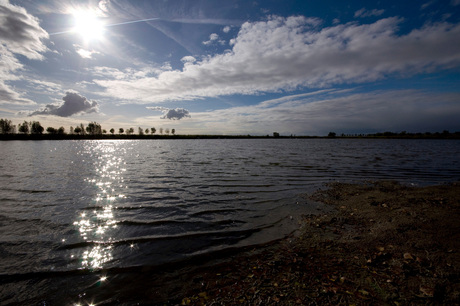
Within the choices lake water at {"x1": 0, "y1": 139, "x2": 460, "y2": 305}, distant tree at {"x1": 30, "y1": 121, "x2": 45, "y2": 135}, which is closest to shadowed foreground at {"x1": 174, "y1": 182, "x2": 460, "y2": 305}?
lake water at {"x1": 0, "y1": 139, "x2": 460, "y2": 305}

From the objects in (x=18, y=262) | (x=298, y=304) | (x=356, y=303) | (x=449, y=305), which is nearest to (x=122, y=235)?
(x=18, y=262)

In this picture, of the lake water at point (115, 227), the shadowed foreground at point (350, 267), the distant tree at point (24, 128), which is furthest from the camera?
the distant tree at point (24, 128)

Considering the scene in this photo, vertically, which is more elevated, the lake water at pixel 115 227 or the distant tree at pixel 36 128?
the distant tree at pixel 36 128

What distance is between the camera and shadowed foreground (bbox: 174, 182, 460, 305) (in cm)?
446

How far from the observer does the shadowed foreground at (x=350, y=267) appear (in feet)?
14.6

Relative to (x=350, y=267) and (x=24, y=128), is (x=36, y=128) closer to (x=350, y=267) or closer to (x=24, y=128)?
(x=24, y=128)

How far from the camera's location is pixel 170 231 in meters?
8.45

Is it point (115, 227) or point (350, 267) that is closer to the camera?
point (350, 267)

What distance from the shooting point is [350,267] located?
5.55m

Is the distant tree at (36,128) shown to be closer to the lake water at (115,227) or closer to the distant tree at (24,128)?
the distant tree at (24,128)

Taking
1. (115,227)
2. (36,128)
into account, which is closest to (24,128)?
(36,128)

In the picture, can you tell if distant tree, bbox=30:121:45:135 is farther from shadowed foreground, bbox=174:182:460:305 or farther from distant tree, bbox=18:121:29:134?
shadowed foreground, bbox=174:182:460:305

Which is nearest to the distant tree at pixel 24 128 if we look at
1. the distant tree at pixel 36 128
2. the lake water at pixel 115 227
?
the distant tree at pixel 36 128

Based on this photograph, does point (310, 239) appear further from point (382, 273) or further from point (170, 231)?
point (170, 231)
